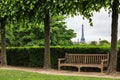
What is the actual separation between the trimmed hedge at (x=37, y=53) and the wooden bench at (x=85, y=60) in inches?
26.0

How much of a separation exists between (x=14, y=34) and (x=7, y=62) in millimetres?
23618

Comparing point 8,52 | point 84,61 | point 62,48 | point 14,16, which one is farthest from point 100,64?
point 8,52

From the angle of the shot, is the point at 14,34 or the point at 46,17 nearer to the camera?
the point at 46,17

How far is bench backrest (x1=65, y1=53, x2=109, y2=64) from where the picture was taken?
21.6 m

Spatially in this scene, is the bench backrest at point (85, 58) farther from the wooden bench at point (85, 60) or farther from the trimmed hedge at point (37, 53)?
the trimmed hedge at point (37, 53)

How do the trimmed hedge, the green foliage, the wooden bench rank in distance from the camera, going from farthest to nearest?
the green foliage
the trimmed hedge
the wooden bench

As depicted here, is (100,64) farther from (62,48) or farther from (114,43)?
(62,48)

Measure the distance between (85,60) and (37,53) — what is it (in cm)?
450

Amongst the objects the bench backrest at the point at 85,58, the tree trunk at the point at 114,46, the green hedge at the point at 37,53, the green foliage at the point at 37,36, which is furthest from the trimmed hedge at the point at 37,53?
the green foliage at the point at 37,36

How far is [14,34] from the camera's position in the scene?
52.5m

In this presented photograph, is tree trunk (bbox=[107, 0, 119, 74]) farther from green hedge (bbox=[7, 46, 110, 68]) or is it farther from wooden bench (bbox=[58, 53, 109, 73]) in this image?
green hedge (bbox=[7, 46, 110, 68])

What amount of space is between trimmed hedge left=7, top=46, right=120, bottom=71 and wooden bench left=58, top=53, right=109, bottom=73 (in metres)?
0.66

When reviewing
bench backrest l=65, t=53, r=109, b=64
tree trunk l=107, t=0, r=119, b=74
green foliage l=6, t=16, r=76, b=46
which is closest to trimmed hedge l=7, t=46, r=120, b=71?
bench backrest l=65, t=53, r=109, b=64

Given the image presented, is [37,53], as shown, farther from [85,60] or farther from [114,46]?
[114,46]
